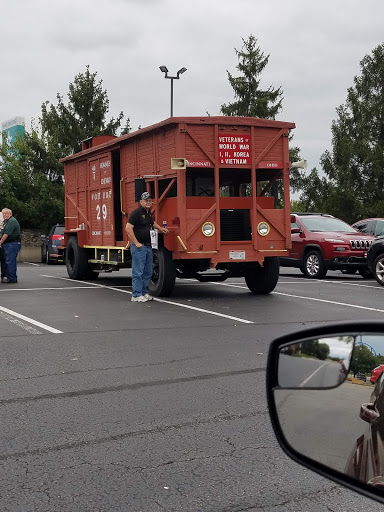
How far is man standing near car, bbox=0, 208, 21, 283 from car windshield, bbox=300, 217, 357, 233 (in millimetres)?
7352

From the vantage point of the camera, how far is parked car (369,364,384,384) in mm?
1368

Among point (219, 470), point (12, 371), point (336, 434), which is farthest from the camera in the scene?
point (12, 371)

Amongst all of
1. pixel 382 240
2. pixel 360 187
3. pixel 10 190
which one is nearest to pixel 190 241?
pixel 382 240

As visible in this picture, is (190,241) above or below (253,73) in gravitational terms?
below

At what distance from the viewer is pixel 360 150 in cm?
4666

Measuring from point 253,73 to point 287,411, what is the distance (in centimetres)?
5117

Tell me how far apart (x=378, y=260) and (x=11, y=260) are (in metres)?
8.12

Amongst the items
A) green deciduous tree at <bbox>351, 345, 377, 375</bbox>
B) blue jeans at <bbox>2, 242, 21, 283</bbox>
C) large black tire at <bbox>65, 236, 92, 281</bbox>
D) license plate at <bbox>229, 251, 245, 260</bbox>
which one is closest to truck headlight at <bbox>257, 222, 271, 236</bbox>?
license plate at <bbox>229, 251, 245, 260</bbox>

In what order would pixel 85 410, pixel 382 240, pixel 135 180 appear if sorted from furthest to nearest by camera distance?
1. pixel 382 240
2. pixel 135 180
3. pixel 85 410

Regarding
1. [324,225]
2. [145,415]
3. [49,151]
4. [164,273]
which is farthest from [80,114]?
[145,415]

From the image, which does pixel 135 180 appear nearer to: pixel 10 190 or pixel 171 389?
pixel 171 389

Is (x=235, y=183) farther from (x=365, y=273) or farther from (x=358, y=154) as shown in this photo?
(x=358, y=154)

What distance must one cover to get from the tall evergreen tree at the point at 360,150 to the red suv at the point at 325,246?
27.3 metres

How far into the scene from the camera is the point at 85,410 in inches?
195
